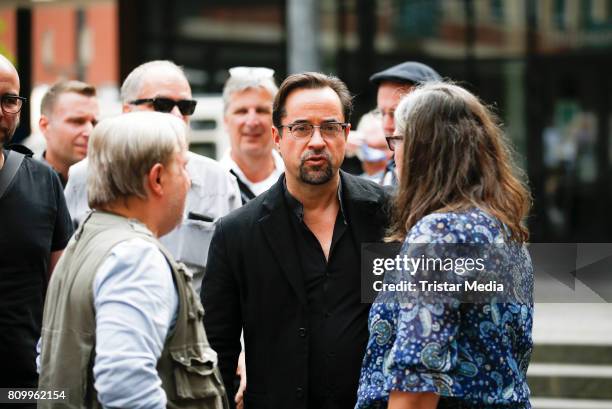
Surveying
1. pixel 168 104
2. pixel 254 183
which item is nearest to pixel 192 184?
pixel 168 104

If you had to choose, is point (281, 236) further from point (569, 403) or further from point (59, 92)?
point (569, 403)

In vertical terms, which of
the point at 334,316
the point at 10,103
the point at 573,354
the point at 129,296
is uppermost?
the point at 10,103

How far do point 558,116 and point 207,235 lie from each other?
401 inches

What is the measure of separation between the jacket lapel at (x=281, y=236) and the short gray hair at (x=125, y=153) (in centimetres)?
107

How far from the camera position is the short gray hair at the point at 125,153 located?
3.37m

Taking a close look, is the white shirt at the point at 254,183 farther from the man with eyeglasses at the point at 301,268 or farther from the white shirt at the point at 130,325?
the white shirt at the point at 130,325

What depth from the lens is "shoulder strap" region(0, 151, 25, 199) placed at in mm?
4441

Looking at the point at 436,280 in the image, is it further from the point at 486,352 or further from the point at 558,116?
the point at 558,116

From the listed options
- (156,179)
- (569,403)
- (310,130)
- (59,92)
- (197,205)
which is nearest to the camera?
(156,179)

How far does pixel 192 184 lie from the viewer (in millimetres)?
5387

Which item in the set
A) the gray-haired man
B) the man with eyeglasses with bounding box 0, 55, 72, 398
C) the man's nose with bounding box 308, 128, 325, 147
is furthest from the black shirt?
the man with eyeglasses with bounding box 0, 55, 72, 398

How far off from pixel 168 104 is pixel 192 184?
527 millimetres

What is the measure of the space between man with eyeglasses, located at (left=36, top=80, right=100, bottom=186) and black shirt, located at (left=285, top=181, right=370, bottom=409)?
240cm

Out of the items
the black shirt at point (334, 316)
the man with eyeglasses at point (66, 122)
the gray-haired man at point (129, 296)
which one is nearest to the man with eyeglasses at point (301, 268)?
the black shirt at point (334, 316)
